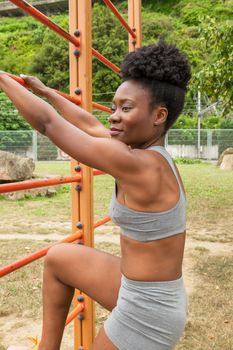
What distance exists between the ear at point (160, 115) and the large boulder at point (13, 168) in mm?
7528

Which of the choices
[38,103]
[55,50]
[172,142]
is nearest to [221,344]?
[38,103]

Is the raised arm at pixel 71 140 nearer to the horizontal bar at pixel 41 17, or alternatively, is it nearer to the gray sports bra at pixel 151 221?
the gray sports bra at pixel 151 221

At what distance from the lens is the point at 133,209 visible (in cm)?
124

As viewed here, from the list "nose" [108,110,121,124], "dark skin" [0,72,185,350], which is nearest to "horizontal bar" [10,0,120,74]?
"dark skin" [0,72,185,350]

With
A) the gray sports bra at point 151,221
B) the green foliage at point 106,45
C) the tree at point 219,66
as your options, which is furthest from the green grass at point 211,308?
the green foliage at point 106,45

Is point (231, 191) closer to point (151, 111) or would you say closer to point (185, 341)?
point (185, 341)

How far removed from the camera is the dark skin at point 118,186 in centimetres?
117

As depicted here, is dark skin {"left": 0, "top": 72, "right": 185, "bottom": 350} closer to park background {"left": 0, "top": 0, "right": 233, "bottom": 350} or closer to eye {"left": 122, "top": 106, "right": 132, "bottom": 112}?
eye {"left": 122, "top": 106, "right": 132, "bottom": 112}

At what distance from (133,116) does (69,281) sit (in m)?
0.53

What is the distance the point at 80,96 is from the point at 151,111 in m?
0.74

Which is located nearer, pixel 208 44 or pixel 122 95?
pixel 122 95

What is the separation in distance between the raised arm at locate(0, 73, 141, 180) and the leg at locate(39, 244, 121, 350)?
14.1 inches

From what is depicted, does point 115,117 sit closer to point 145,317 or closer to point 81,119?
point 81,119

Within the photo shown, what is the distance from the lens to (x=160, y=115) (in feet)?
4.18
